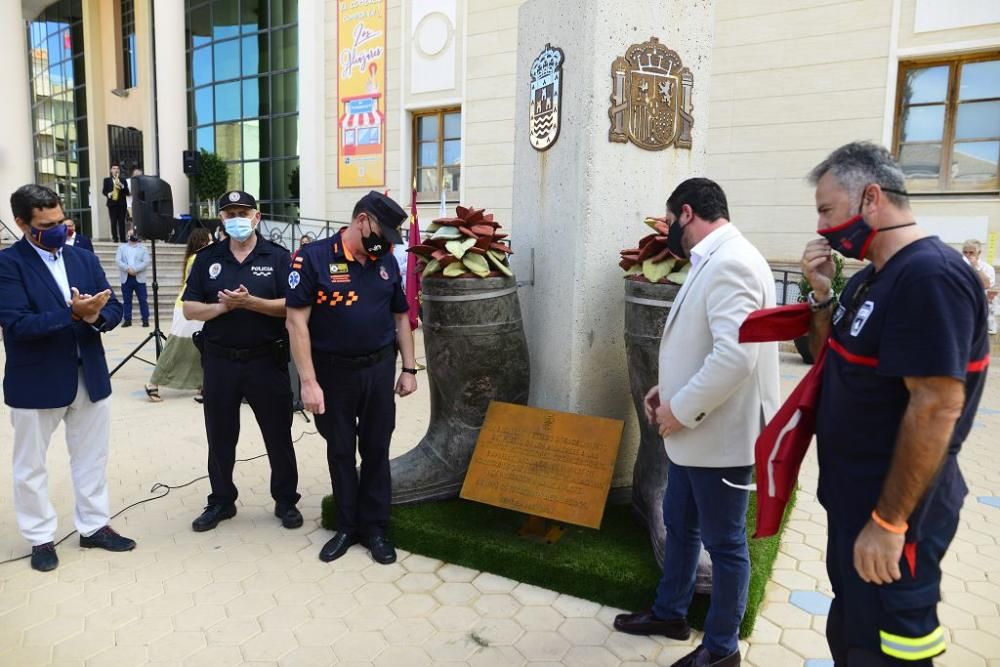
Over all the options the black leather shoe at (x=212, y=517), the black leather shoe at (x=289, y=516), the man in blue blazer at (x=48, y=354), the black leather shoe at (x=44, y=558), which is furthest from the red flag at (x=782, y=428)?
the black leather shoe at (x=44, y=558)

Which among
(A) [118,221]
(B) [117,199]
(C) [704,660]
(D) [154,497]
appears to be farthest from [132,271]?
(C) [704,660]

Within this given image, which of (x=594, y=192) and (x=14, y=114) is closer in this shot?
(x=594, y=192)

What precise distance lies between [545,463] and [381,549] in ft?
3.20

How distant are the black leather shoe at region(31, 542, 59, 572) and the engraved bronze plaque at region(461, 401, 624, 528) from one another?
2.09 meters

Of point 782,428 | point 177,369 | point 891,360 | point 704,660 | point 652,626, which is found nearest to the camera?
point 891,360

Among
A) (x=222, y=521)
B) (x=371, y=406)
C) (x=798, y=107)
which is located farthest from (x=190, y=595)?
(x=798, y=107)

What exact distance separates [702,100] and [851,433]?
104 inches

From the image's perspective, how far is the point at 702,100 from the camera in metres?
3.87

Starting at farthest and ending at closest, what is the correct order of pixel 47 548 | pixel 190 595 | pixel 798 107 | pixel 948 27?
pixel 798 107, pixel 948 27, pixel 47 548, pixel 190 595

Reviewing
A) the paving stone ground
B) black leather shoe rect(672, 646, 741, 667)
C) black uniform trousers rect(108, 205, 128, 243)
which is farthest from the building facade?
black leather shoe rect(672, 646, 741, 667)

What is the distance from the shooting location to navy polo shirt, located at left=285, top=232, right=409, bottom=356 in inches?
132

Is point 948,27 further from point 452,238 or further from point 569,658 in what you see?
point 569,658

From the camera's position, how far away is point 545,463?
3.45 meters

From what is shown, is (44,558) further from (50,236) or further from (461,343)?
(461,343)
